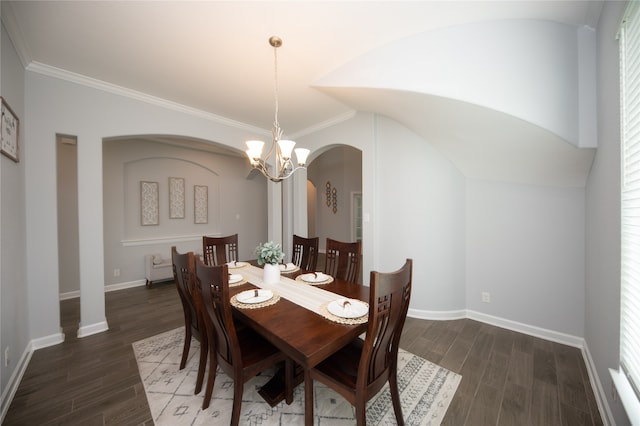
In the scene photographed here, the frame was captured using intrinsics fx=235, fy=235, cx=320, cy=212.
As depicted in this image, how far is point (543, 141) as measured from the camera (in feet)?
6.33

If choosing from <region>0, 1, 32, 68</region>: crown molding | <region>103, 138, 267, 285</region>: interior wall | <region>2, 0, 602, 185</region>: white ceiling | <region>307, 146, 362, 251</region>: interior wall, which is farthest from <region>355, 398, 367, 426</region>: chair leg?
<region>307, 146, 362, 251</region>: interior wall

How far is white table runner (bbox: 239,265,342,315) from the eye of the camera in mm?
1626

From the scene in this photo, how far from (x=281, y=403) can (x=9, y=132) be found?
294 cm

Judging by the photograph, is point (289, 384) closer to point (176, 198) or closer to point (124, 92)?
point (124, 92)

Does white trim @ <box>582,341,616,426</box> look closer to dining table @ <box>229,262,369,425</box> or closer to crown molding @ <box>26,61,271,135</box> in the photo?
dining table @ <box>229,262,369,425</box>

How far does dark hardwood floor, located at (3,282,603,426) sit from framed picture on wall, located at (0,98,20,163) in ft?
5.88

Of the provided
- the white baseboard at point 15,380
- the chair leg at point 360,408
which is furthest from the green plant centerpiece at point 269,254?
the white baseboard at point 15,380

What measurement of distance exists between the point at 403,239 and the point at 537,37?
7.04ft

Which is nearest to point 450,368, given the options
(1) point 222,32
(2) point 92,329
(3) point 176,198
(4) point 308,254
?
(4) point 308,254

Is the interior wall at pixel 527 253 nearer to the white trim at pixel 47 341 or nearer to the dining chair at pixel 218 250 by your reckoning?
the dining chair at pixel 218 250

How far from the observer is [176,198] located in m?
4.71

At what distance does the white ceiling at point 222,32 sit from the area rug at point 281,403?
9.07ft

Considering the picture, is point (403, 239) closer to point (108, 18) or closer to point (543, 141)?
point (543, 141)

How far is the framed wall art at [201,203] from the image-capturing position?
4969mm
